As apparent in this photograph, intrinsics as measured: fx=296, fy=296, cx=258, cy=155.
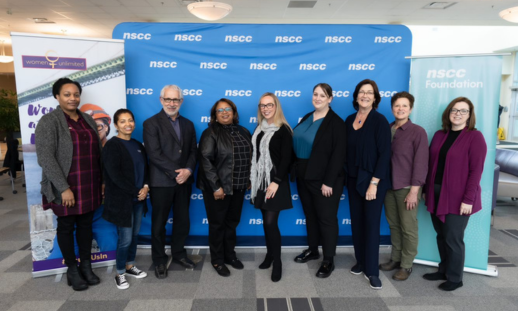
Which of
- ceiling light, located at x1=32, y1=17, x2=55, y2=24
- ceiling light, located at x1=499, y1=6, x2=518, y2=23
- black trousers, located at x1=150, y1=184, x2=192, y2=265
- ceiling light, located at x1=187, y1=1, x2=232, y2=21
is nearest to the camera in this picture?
black trousers, located at x1=150, y1=184, x2=192, y2=265

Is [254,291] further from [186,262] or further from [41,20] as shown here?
[41,20]

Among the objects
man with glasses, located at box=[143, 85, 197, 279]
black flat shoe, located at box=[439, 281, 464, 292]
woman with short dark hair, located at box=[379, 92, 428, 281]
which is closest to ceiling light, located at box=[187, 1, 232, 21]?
man with glasses, located at box=[143, 85, 197, 279]

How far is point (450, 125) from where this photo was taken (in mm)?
2418

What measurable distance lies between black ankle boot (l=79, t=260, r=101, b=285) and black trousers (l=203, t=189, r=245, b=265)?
972 mm

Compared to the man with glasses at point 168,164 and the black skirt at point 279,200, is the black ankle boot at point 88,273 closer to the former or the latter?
the man with glasses at point 168,164

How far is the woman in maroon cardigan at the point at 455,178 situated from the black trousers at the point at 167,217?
83.4 inches

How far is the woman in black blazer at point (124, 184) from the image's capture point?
2.27m

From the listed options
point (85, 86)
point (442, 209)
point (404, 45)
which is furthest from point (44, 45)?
point (442, 209)

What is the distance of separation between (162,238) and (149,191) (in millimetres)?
440

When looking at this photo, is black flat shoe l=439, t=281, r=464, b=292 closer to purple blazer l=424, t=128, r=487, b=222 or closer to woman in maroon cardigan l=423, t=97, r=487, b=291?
woman in maroon cardigan l=423, t=97, r=487, b=291

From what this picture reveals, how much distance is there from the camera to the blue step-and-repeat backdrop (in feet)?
9.92

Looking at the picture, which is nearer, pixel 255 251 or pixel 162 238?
pixel 162 238

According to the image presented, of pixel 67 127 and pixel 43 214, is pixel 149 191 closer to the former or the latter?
pixel 67 127

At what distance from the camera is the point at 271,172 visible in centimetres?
247
